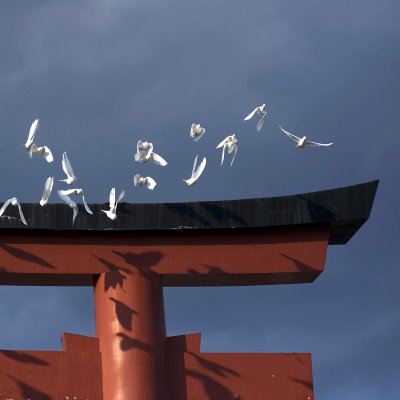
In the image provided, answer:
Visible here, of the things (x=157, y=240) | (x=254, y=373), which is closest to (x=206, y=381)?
(x=254, y=373)

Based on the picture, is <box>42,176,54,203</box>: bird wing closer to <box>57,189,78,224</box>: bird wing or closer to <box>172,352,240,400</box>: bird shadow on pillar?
<box>57,189,78,224</box>: bird wing

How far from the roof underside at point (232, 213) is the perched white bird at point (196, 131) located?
3.24 feet

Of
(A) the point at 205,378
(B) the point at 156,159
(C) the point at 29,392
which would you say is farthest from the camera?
(B) the point at 156,159

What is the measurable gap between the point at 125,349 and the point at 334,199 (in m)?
3.87

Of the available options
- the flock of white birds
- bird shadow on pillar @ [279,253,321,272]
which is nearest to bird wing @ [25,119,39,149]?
the flock of white birds

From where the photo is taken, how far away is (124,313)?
1973 cm

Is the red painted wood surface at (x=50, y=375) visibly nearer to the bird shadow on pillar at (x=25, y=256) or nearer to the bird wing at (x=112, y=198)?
the bird shadow on pillar at (x=25, y=256)

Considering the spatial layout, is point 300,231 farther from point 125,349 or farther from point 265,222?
point 125,349

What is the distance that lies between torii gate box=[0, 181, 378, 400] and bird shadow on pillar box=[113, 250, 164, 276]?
0.6 inches

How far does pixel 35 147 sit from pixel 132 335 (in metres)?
3.06

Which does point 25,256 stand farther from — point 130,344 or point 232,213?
point 232,213

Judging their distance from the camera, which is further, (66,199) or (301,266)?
(301,266)

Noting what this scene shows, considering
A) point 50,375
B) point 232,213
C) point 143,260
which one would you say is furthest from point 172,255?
point 50,375

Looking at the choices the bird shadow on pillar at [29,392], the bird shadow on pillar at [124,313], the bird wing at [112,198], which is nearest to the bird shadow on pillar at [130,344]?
the bird shadow on pillar at [124,313]
